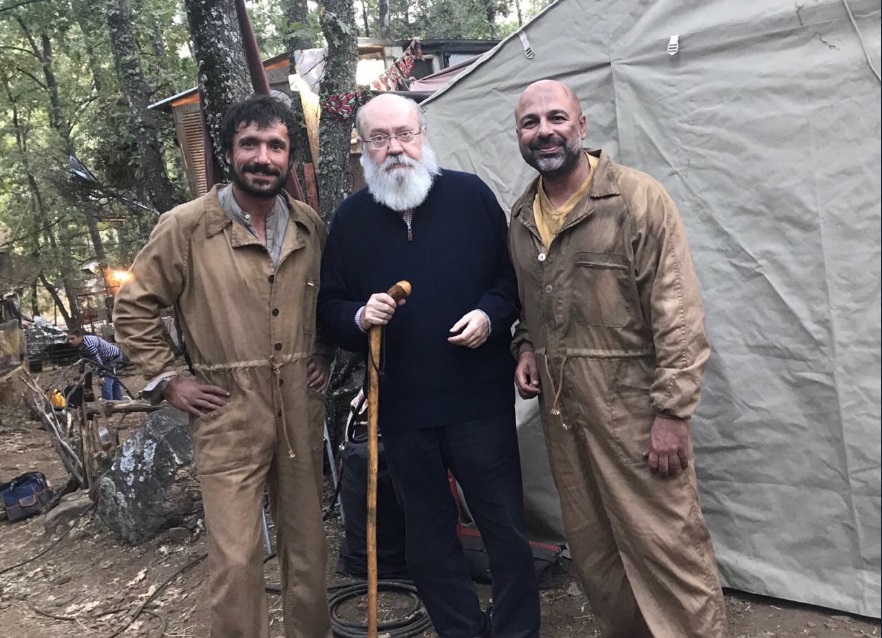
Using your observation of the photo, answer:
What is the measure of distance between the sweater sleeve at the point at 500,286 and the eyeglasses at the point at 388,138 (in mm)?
347

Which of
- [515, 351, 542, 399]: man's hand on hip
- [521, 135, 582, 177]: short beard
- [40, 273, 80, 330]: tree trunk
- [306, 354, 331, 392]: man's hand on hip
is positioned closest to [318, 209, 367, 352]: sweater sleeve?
[306, 354, 331, 392]: man's hand on hip

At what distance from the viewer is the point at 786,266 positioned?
2.97 metres

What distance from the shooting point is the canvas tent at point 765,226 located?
278 centimetres

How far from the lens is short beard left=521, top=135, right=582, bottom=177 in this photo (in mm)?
2596

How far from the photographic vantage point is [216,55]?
4.29 m

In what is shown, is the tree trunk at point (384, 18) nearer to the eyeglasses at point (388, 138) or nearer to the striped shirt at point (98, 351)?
the striped shirt at point (98, 351)

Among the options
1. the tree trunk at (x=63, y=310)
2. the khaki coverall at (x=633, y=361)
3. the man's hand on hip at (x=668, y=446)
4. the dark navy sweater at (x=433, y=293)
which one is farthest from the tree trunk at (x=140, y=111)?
the tree trunk at (x=63, y=310)

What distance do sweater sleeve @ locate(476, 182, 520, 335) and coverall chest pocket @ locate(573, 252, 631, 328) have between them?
1.09 feet

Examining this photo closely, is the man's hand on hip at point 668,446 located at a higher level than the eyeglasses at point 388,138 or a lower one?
lower

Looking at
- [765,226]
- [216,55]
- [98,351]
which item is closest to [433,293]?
[765,226]

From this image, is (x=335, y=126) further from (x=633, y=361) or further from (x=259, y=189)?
(x=633, y=361)

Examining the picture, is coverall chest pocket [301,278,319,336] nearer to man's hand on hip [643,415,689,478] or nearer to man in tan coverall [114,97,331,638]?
man in tan coverall [114,97,331,638]

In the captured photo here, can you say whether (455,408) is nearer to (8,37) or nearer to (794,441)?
(794,441)

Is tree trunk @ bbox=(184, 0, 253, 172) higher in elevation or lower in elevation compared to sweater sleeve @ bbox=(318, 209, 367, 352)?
higher
